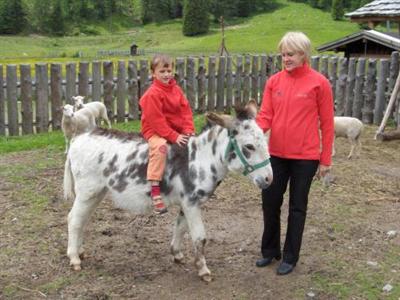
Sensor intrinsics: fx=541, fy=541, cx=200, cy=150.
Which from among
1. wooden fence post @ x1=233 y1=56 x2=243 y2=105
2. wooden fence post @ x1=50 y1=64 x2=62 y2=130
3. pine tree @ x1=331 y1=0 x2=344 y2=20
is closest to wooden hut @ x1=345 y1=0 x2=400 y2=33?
wooden fence post @ x1=233 y1=56 x2=243 y2=105

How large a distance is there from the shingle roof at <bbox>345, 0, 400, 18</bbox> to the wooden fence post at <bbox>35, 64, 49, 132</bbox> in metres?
7.22

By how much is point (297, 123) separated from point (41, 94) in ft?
28.7

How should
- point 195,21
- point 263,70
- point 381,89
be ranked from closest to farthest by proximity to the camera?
point 381,89, point 263,70, point 195,21

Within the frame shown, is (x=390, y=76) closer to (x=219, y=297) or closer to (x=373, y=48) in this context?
(x=373, y=48)

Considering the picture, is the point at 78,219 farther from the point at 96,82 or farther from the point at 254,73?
the point at 254,73

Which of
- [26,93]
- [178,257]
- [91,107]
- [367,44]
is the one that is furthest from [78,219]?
[367,44]

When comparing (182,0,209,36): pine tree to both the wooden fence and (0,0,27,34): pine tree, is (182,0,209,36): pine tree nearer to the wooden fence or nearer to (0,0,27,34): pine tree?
(0,0,27,34): pine tree

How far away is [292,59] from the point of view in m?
4.25

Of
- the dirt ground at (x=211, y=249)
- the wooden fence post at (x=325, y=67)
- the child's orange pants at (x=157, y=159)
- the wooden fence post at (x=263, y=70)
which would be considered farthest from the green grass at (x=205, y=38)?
the child's orange pants at (x=157, y=159)

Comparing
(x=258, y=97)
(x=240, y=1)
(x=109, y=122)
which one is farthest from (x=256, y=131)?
(x=240, y=1)

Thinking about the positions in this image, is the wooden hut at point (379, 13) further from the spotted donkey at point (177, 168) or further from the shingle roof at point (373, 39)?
the spotted donkey at point (177, 168)

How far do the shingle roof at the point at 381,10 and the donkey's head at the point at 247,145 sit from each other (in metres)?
9.08

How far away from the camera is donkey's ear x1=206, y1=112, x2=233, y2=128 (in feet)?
13.3

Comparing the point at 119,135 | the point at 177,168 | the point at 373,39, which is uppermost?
the point at 373,39
